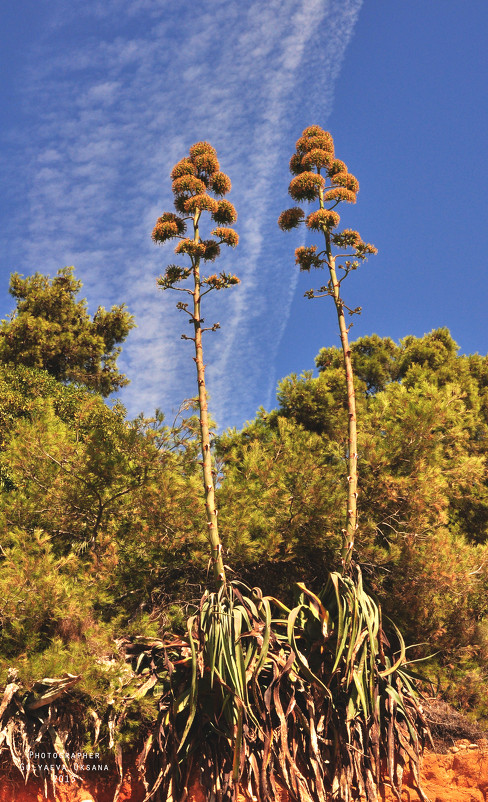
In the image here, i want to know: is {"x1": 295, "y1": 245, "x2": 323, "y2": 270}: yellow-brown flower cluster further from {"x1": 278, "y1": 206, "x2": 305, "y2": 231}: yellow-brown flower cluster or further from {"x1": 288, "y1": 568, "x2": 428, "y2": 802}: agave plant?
{"x1": 288, "y1": 568, "x2": 428, "y2": 802}: agave plant

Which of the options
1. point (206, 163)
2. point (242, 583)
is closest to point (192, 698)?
point (242, 583)

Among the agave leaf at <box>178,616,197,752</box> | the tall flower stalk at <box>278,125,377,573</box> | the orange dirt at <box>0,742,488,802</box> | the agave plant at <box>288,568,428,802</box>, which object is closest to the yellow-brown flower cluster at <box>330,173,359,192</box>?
the tall flower stalk at <box>278,125,377,573</box>

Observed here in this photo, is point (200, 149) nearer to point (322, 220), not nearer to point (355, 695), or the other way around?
point (322, 220)

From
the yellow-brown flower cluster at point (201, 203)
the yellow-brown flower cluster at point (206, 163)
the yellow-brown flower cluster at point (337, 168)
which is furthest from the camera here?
the yellow-brown flower cluster at point (337, 168)

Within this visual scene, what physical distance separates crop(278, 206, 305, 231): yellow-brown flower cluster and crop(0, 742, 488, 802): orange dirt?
5367mm

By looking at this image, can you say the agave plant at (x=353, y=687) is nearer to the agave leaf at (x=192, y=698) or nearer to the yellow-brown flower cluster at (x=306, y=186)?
the agave leaf at (x=192, y=698)

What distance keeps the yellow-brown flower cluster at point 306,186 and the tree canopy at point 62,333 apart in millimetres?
9610

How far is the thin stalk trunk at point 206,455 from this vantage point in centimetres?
493

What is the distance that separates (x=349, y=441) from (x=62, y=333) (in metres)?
11.3

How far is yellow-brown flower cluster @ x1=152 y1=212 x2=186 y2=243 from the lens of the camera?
5898 mm

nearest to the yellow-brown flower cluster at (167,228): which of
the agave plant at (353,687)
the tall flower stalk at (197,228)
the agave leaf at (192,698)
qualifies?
the tall flower stalk at (197,228)

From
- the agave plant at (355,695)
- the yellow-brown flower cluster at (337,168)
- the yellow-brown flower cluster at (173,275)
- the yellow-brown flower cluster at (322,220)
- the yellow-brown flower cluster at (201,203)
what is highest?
the yellow-brown flower cluster at (337,168)

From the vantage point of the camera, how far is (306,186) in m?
6.34

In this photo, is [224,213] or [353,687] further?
[224,213]
